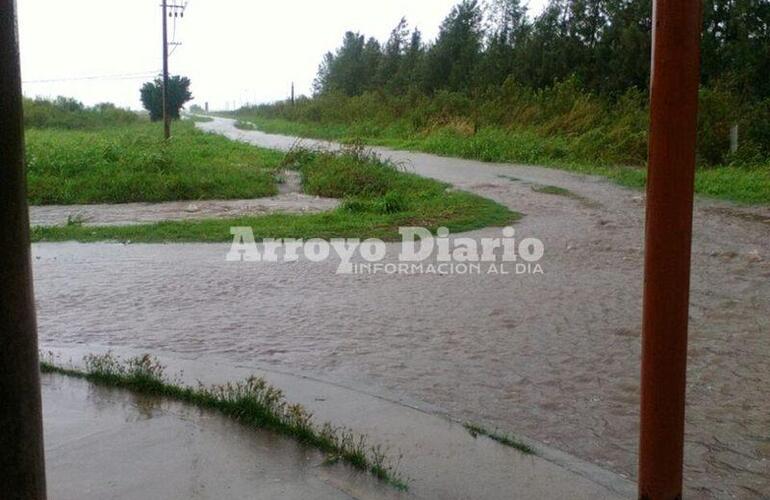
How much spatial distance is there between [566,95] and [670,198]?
28.6 metres

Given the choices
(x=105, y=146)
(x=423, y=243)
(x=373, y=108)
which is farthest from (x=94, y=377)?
(x=373, y=108)

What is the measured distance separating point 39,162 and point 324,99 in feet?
125

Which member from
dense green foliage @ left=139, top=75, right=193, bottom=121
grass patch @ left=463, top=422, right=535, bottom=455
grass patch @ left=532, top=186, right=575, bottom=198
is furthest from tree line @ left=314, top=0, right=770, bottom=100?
grass patch @ left=463, top=422, right=535, bottom=455

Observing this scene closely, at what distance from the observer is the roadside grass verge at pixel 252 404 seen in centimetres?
391

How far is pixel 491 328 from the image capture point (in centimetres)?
700

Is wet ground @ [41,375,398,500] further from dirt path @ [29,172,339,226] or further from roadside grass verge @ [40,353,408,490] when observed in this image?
dirt path @ [29,172,339,226]

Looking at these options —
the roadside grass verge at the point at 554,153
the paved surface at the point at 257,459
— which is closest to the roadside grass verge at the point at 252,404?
the paved surface at the point at 257,459

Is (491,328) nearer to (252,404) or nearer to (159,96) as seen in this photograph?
(252,404)

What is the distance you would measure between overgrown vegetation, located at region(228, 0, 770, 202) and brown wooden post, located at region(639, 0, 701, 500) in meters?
14.0

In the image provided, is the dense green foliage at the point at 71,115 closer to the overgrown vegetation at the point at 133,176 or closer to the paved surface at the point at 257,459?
the overgrown vegetation at the point at 133,176

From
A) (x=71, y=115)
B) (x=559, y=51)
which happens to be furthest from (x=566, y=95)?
(x=71, y=115)

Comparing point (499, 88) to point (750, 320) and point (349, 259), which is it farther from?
point (750, 320)

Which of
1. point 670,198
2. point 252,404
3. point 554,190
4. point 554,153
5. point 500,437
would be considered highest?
point 554,153

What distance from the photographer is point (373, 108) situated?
4547cm
